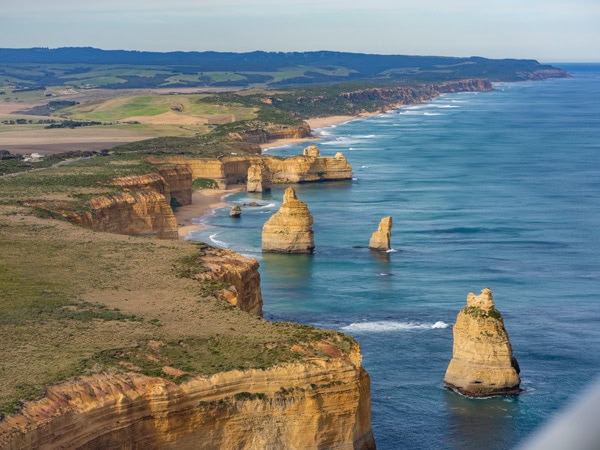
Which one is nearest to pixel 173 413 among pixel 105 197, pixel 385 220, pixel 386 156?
pixel 105 197

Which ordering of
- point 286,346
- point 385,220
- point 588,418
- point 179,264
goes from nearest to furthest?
1. point 588,418
2. point 286,346
3. point 179,264
4. point 385,220

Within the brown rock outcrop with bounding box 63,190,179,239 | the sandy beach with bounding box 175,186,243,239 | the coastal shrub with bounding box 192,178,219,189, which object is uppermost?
the brown rock outcrop with bounding box 63,190,179,239

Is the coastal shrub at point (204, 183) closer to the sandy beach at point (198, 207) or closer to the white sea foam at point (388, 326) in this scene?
the sandy beach at point (198, 207)

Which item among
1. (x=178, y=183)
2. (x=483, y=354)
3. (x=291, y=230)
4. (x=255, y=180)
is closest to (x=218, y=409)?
(x=483, y=354)

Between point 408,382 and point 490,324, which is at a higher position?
point 490,324

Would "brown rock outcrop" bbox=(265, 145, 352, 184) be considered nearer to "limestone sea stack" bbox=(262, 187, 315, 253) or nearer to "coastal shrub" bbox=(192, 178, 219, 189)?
"coastal shrub" bbox=(192, 178, 219, 189)

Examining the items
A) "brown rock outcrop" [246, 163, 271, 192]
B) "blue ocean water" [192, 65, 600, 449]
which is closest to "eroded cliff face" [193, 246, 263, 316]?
"blue ocean water" [192, 65, 600, 449]

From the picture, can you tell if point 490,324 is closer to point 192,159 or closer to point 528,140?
point 192,159
